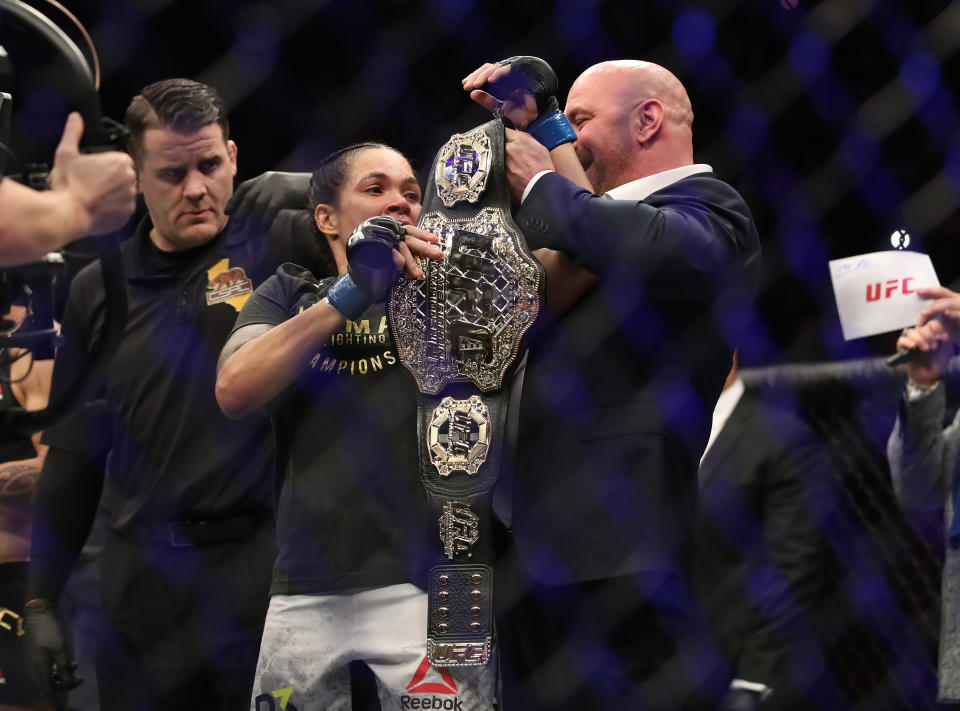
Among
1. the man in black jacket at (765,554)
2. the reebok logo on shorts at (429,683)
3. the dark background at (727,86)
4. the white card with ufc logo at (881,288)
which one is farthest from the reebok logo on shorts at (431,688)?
the dark background at (727,86)

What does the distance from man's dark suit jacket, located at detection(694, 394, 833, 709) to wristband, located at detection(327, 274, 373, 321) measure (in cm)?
100

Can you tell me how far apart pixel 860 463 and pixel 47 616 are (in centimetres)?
188

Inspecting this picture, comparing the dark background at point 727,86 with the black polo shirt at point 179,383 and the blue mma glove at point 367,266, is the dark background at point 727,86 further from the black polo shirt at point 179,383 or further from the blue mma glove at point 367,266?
the blue mma glove at point 367,266

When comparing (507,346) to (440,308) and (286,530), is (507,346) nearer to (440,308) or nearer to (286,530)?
(440,308)

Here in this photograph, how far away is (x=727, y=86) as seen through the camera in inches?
129

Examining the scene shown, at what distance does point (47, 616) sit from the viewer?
2.06 meters

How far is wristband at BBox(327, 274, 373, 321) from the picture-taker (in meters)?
1.57

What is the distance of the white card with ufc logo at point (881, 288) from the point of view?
2166mm

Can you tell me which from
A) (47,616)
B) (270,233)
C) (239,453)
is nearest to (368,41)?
(270,233)

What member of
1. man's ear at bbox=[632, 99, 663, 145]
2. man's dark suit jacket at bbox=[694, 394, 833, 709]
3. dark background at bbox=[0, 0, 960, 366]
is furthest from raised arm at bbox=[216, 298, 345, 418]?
dark background at bbox=[0, 0, 960, 366]

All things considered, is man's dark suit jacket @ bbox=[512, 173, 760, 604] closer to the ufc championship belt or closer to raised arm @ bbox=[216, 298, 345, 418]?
the ufc championship belt

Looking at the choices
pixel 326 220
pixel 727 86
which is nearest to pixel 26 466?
pixel 326 220

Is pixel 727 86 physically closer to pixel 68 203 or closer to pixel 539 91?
pixel 539 91

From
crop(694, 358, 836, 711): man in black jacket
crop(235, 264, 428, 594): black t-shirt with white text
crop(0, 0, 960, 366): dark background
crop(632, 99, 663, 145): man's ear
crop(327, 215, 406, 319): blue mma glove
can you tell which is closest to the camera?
crop(327, 215, 406, 319): blue mma glove
